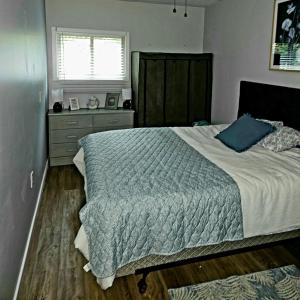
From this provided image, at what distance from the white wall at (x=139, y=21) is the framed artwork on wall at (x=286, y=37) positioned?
72.2 inches

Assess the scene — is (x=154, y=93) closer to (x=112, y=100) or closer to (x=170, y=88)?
(x=170, y=88)

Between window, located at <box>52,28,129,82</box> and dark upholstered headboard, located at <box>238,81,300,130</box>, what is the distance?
1.91 meters

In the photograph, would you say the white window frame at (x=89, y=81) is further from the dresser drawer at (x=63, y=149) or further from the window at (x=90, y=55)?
the dresser drawer at (x=63, y=149)

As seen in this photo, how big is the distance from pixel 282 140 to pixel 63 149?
2873mm

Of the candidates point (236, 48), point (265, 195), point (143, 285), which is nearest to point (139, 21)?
point (236, 48)

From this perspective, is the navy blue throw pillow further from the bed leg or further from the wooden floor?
the bed leg

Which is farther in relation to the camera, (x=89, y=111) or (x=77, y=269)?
(x=89, y=111)

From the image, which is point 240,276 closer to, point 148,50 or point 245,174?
point 245,174

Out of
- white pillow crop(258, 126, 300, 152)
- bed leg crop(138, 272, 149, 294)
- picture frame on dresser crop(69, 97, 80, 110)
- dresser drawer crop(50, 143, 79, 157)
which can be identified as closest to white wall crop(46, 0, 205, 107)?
picture frame on dresser crop(69, 97, 80, 110)

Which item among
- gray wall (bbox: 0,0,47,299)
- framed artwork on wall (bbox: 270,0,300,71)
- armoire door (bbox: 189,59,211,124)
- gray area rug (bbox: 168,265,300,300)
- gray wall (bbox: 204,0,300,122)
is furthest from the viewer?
armoire door (bbox: 189,59,211,124)

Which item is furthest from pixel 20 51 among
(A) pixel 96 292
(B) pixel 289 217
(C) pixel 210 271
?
(B) pixel 289 217

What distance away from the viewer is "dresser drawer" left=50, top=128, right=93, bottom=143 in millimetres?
4211

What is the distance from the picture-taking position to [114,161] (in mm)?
2453

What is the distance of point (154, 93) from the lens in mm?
4570
